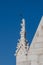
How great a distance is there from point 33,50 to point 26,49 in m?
0.59

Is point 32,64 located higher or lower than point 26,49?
lower

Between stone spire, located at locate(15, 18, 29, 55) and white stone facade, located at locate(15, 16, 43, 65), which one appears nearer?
white stone facade, located at locate(15, 16, 43, 65)

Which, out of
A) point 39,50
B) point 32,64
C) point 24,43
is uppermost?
point 24,43

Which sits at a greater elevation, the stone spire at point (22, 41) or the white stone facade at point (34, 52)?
the stone spire at point (22, 41)

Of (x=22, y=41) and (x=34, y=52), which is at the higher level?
(x=22, y=41)

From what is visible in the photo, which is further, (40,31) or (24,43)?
(24,43)

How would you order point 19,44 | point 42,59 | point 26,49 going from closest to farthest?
point 42,59 → point 26,49 → point 19,44

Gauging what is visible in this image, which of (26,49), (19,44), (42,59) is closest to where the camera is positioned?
(42,59)

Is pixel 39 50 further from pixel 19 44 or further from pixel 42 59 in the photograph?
pixel 19 44

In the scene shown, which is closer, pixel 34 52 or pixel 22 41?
pixel 34 52

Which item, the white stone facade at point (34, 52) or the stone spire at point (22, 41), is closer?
the white stone facade at point (34, 52)

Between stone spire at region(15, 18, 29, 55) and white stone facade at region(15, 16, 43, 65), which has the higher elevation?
stone spire at region(15, 18, 29, 55)

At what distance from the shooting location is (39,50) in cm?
1041

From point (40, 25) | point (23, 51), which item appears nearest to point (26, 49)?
point (23, 51)
